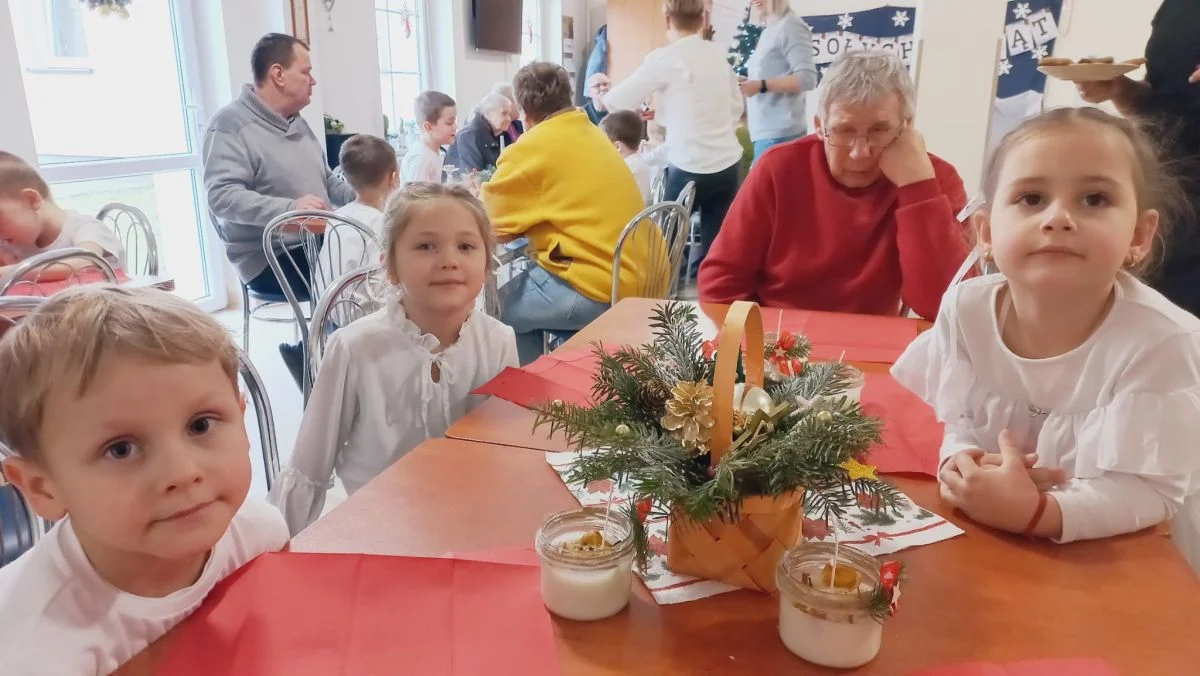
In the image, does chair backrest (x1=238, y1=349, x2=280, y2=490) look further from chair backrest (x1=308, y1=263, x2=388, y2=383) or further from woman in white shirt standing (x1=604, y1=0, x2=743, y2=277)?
woman in white shirt standing (x1=604, y1=0, x2=743, y2=277)

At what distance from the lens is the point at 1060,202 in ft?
3.08

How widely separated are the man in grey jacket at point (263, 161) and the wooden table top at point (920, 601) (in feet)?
8.18

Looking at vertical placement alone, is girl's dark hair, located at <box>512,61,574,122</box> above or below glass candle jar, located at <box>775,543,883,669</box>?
above

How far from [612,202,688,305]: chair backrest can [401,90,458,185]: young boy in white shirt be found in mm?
1613

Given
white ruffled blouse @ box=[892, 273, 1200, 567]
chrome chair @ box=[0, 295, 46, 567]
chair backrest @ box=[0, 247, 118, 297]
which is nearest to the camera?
white ruffled blouse @ box=[892, 273, 1200, 567]

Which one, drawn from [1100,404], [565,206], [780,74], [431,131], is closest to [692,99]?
[780,74]

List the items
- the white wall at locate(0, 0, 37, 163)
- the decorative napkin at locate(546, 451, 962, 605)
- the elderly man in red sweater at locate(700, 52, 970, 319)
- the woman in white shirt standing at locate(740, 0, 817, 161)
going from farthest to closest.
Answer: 1. the woman in white shirt standing at locate(740, 0, 817, 161)
2. the white wall at locate(0, 0, 37, 163)
3. the elderly man in red sweater at locate(700, 52, 970, 319)
4. the decorative napkin at locate(546, 451, 962, 605)

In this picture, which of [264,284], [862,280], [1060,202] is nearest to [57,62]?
[264,284]

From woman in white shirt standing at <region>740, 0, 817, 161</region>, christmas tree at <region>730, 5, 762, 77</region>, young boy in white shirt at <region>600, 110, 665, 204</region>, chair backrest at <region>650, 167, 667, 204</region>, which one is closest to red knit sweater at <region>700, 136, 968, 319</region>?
young boy in white shirt at <region>600, 110, 665, 204</region>

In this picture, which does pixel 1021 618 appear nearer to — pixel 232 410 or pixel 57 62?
pixel 232 410

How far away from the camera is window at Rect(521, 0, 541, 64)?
7.25m

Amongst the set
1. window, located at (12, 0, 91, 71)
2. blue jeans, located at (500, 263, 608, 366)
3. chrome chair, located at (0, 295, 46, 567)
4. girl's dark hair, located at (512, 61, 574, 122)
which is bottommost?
blue jeans, located at (500, 263, 608, 366)

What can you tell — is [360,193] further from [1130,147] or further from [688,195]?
[1130,147]

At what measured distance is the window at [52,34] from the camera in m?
3.66
